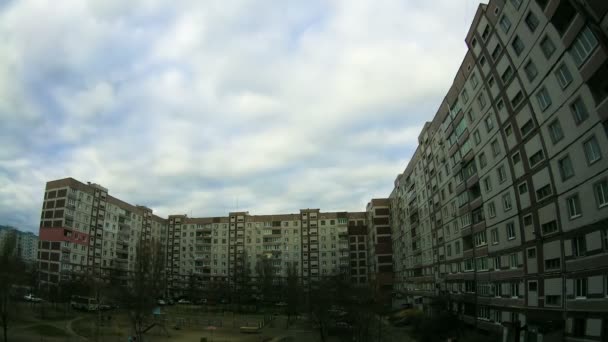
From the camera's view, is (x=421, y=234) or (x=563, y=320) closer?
(x=563, y=320)

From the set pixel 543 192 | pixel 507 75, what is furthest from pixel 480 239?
pixel 507 75

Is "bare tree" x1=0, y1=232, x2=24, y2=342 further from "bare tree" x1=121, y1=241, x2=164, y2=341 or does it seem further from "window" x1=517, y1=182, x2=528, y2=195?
"window" x1=517, y1=182, x2=528, y2=195

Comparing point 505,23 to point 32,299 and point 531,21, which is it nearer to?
Answer: point 531,21

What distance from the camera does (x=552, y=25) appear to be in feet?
97.7

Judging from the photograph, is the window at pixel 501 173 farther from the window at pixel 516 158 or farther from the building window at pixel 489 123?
the building window at pixel 489 123

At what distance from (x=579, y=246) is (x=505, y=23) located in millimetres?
19934

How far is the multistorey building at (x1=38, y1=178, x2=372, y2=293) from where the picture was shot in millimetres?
116375

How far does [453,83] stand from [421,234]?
32279 mm

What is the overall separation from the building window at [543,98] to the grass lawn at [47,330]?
183 ft

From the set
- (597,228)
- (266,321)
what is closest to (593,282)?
(597,228)

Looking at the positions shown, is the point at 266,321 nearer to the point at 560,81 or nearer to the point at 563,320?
the point at 563,320

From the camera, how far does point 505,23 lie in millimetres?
37188

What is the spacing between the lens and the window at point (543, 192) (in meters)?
33.7

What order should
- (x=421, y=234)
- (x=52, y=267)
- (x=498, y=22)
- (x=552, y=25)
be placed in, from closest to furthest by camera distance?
1. (x=552, y=25)
2. (x=498, y=22)
3. (x=421, y=234)
4. (x=52, y=267)
